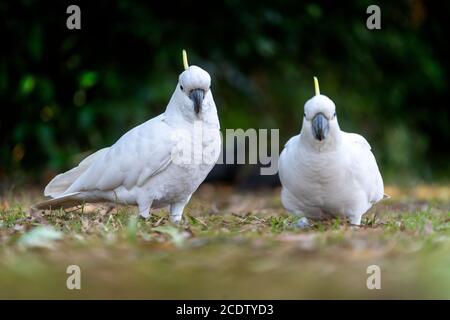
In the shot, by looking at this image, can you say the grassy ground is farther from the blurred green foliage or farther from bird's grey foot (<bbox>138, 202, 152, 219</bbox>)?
the blurred green foliage

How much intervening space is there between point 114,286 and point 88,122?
225 inches

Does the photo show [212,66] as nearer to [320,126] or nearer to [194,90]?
[194,90]

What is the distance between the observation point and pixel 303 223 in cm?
462

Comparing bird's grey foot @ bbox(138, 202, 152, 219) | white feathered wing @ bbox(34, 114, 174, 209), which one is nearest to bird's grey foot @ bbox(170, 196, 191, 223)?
bird's grey foot @ bbox(138, 202, 152, 219)

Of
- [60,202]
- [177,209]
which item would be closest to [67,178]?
[60,202]

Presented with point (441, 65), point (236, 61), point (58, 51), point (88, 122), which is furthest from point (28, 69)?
point (441, 65)

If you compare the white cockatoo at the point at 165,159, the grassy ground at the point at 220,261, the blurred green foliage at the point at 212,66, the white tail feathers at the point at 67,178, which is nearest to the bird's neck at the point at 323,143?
the grassy ground at the point at 220,261

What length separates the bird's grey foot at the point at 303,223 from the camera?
4.51 m

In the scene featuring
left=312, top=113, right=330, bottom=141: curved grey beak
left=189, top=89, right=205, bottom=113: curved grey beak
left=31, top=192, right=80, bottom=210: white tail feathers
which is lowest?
left=31, top=192, right=80, bottom=210: white tail feathers

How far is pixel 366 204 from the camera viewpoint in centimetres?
463

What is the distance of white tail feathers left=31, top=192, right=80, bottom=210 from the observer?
4.84 meters

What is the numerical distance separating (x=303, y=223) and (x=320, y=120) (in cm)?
81

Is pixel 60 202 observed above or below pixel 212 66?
below
